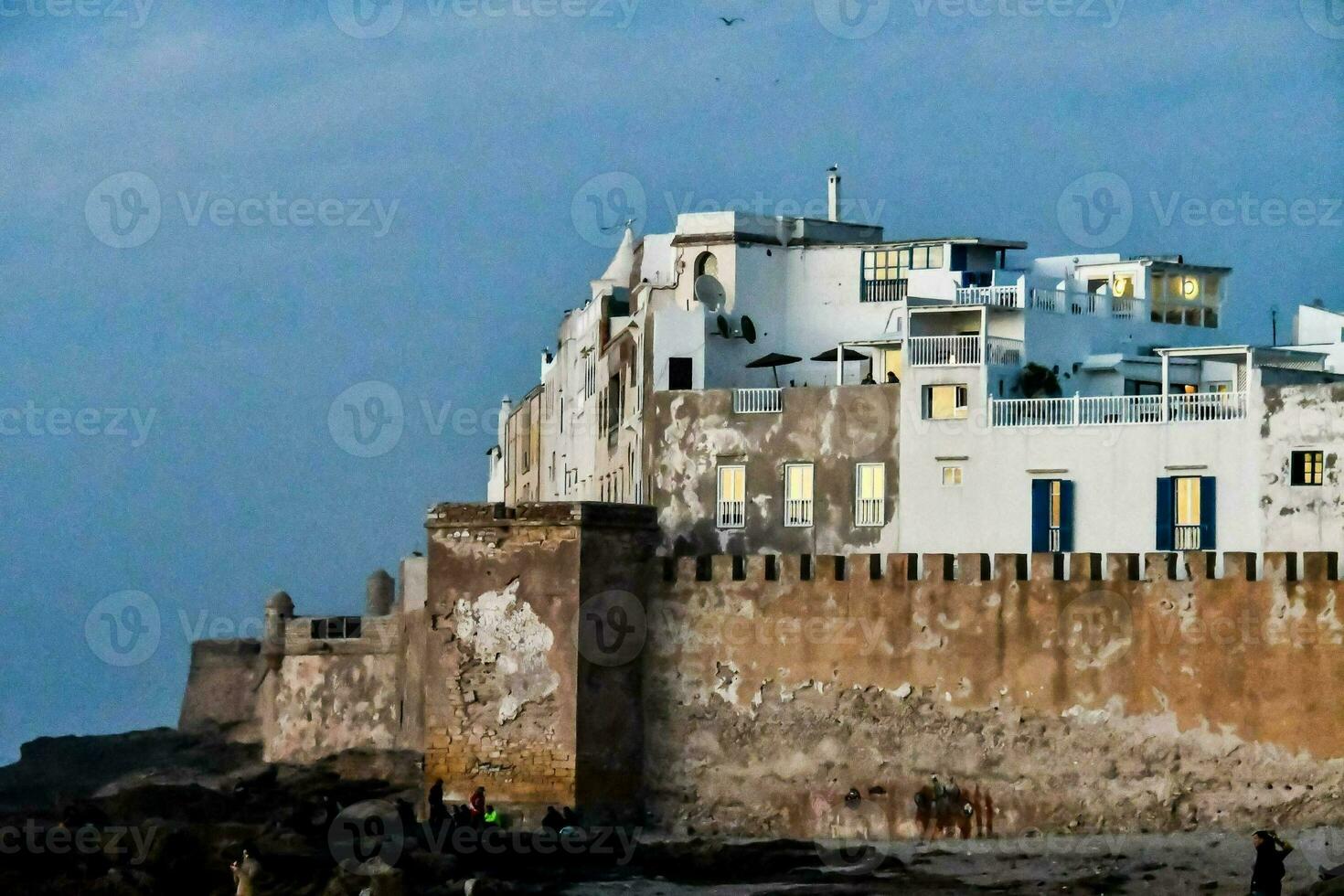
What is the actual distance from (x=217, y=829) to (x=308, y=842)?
1.34m

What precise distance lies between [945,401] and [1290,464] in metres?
6.30

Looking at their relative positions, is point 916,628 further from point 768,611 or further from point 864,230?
point 864,230

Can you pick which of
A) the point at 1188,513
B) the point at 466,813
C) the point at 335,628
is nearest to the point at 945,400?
the point at 1188,513

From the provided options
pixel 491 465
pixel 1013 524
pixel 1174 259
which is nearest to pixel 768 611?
pixel 1013 524

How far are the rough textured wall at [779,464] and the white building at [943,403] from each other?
0.11ft

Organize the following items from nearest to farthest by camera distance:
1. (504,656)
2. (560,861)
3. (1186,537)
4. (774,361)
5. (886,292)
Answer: (560,861) < (504,656) < (1186,537) < (774,361) < (886,292)

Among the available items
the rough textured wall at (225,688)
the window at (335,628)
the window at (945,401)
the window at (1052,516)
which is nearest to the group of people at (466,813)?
the window at (1052,516)

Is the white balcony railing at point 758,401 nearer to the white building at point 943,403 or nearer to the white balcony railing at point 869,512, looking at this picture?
the white building at point 943,403

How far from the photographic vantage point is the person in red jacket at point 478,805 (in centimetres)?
4416

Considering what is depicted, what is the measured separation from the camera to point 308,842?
4434cm

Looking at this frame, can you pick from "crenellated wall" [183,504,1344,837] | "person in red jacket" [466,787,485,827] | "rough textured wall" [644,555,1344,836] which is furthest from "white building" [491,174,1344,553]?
"person in red jacket" [466,787,485,827]

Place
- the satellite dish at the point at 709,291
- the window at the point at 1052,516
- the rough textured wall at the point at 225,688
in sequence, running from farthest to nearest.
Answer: the rough textured wall at the point at 225,688, the satellite dish at the point at 709,291, the window at the point at 1052,516

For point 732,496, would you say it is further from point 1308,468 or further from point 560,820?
point 1308,468

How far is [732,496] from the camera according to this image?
50.6m
